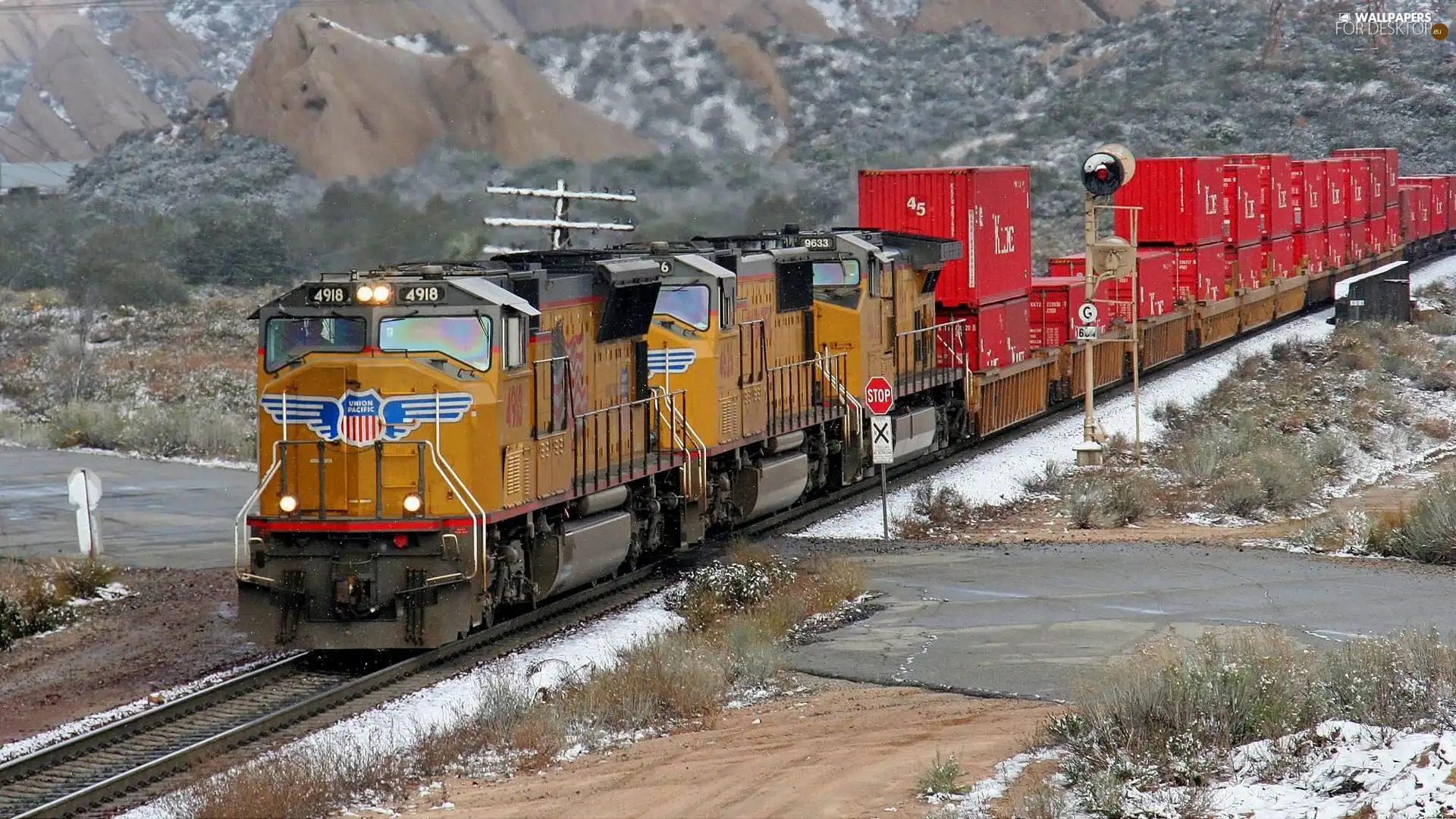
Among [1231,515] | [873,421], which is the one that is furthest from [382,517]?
[1231,515]

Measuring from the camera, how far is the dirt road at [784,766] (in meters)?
10.1

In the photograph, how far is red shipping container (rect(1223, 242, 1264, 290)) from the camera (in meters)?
41.2

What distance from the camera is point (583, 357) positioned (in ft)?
57.3

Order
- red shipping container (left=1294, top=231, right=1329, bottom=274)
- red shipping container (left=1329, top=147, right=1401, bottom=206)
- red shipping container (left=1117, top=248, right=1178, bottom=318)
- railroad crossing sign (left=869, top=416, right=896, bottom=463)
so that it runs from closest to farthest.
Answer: railroad crossing sign (left=869, top=416, right=896, bottom=463) < red shipping container (left=1117, top=248, right=1178, bottom=318) < red shipping container (left=1294, top=231, right=1329, bottom=274) < red shipping container (left=1329, top=147, right=1401, bottom=206)

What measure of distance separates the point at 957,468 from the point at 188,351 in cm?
2885

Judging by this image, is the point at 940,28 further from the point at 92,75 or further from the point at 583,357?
the point at 583,357

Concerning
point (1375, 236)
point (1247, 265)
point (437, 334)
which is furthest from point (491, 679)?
point (1375, 236)

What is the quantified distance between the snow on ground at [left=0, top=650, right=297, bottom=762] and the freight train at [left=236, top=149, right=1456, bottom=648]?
2.01 ft

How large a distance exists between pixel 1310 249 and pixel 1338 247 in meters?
3.31

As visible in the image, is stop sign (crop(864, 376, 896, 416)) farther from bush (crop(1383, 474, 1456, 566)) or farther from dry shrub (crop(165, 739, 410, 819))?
dry shrub (crop(165, 739, 410, 819))

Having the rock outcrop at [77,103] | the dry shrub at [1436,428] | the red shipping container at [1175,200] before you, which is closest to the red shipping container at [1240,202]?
the red shipping container at [1175,200]

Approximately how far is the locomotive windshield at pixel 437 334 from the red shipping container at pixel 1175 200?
24495mm

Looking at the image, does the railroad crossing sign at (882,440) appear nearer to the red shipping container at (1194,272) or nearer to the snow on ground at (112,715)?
the snow on ground at (112,715)

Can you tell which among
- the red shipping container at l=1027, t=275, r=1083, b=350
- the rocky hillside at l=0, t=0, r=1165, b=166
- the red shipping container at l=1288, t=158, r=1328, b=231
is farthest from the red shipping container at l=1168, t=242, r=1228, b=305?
the rocky hillside at l=0, t=0, r=1165, b=166
